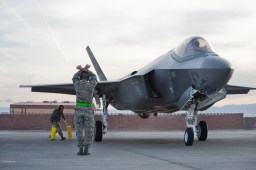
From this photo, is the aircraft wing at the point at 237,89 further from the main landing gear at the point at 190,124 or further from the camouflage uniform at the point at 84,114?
Result: the camouflage uniform at the point at 84,114

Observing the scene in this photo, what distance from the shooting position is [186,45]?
1468 cm

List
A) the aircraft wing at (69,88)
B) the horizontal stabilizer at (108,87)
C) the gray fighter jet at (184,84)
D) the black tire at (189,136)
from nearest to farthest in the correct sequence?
the gray fighter jet at (184,84)
the black tire at (189,136)
the horizontal stabilizer at (108,87)
the aircraft wing at (69,88)

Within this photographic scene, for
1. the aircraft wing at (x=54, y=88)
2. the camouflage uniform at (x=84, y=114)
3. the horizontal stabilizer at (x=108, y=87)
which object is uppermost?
the aircraft wing at (x=54, y=88)

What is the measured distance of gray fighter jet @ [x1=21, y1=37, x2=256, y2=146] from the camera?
43.8 feet

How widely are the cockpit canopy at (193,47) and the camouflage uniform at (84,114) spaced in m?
4.56

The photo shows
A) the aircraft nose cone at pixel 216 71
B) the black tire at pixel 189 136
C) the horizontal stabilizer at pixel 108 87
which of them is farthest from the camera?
the horizontal stabilizer at pixel 108 87

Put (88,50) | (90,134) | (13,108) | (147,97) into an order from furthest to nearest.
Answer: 1. (13,108)
2. (88,50)
3. (147,97)
4. (90,134)

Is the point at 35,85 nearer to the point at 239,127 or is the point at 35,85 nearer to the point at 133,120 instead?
the point at 133,120

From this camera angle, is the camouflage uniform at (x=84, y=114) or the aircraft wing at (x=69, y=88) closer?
the camouflage uniform at (x=84, y=114)

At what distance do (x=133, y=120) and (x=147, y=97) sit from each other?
1045 inches

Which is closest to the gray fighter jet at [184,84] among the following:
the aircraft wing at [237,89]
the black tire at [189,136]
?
the black tire at [189,136]

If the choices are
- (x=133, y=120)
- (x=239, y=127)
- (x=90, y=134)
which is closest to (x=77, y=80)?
(x=90, y=134)

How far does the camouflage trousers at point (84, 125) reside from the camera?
10648 millimetres

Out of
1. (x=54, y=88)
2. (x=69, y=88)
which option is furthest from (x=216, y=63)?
(x=54, y=88)
